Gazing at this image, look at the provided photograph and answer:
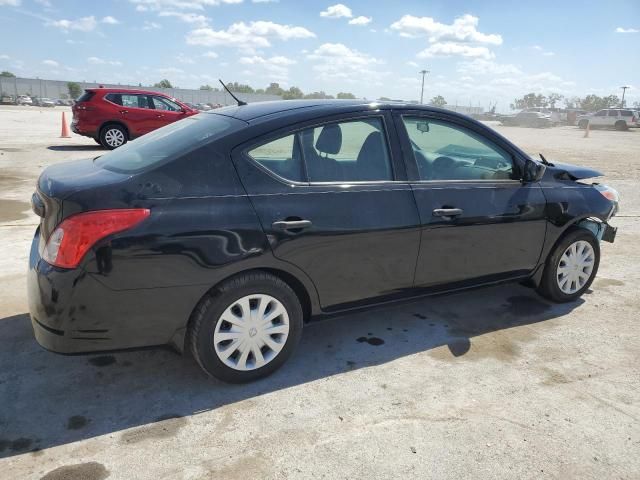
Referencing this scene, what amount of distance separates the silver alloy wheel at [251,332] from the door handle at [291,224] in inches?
A: 16.2

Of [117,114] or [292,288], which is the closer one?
[292,288]

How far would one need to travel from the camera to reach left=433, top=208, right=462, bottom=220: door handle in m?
3.47

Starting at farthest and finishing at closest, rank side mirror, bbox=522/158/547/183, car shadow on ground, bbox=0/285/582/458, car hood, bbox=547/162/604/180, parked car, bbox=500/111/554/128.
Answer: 1. parked car, bbox=500/111/554/128
2. car hood, bbox=547/162/604/180
3. side mirror, bbox=522/158/547/183
4. car shadow on ground, bbox=0/285/582/458

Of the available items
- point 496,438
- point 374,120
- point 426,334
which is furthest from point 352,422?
point 374,120

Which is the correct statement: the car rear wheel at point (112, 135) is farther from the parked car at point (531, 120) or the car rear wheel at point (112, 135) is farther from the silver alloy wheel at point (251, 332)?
the parked car at point (531, 120)

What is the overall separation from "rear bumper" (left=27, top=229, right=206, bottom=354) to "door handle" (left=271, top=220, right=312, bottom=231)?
0.55 metres

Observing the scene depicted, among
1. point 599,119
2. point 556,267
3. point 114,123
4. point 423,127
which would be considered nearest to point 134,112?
point 114,123

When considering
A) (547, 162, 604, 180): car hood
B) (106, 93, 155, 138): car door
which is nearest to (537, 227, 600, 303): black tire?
(547, 162, 604, 180): car hood

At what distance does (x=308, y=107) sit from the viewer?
3.36 m

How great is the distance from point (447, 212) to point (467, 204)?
0.21 metres

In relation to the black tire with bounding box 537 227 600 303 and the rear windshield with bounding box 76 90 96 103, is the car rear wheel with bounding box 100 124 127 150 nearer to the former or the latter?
the rear windshield with bounding box 76 90 96 103

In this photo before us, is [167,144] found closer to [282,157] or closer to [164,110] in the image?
[282,157]

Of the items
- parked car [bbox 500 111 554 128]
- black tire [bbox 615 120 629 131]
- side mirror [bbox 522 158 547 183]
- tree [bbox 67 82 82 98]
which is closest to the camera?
side mirror [bbox 522 158 547 183]

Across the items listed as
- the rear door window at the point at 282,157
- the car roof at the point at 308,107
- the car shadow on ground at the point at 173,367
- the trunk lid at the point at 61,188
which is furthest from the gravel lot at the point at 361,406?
the car roof at the point at 308,107
